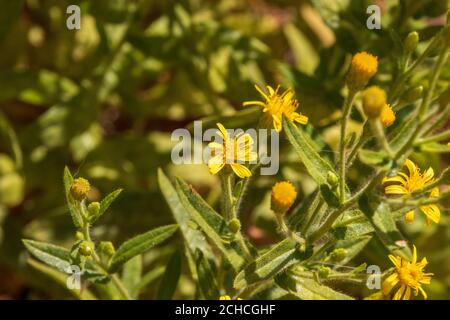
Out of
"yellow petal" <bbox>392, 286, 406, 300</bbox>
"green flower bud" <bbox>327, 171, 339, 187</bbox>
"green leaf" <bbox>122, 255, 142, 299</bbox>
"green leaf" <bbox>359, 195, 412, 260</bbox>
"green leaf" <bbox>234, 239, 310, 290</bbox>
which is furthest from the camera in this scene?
"green leaf" <bbox>122, 255, 142, 299</bbox>

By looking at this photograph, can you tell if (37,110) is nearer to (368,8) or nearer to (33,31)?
(33,31)

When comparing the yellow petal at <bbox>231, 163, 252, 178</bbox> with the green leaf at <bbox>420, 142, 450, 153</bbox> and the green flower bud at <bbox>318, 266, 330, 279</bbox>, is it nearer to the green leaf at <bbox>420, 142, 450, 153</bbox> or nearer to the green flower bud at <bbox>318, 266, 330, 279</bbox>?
the green flower bud at <bbox>318, 266, 330, 279</bbox>

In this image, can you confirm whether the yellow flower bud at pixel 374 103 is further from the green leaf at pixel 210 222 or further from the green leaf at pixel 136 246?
the green leaf at pixel 136 246

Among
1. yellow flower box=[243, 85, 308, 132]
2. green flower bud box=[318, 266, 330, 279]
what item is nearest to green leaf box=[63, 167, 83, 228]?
yellow flower box=[243, 85, 308, 132]

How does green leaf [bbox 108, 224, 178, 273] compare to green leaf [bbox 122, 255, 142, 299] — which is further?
green leaf [bbox 122, 255, 142, 299]

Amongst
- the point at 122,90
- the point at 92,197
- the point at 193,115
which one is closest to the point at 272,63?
the point at 193,115
